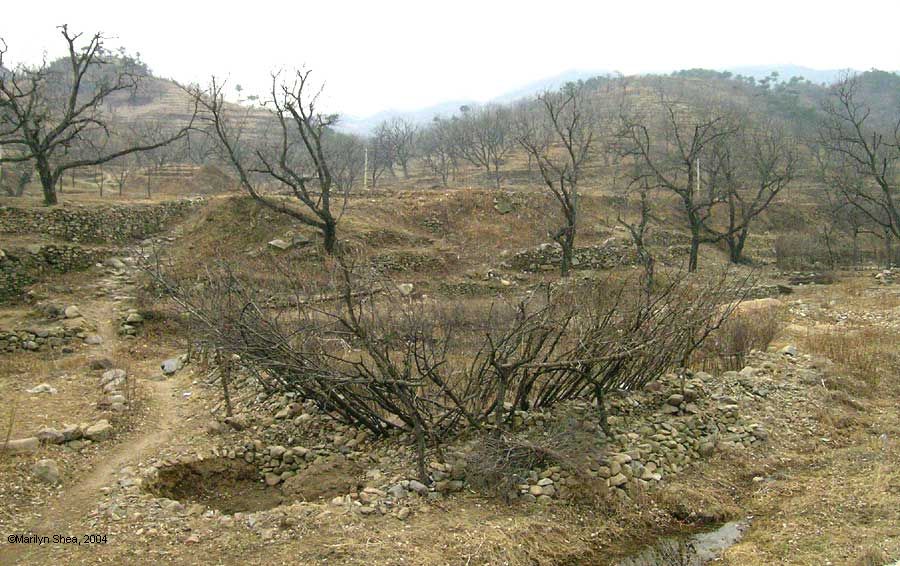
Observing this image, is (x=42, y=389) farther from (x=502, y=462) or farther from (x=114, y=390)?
(x=502, y=462)

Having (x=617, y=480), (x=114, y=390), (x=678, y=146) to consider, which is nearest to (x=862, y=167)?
(x=678, y=146)

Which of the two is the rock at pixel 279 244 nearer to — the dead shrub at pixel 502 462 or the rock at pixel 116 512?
the rock at pixel 116 512

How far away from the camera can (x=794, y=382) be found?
359 inches

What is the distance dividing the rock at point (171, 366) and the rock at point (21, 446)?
12.3 feet

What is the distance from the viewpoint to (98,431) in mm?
7285

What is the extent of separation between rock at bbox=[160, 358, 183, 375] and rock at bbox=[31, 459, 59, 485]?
13.8 ft

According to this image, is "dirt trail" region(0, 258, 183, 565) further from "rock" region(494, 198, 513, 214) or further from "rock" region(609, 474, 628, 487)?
"rock" region(494, 198, 513, 214)

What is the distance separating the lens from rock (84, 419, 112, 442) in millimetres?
7238

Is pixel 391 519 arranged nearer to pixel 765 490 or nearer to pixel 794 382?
pixel 765 490

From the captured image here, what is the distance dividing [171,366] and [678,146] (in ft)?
94.1

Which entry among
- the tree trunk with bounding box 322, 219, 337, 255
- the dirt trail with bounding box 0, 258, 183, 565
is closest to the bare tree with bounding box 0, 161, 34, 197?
the tree trunk with bounding box 322, 219, 337, 255

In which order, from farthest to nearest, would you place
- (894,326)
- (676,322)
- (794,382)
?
(894,326) < (794,382) < (676,322)

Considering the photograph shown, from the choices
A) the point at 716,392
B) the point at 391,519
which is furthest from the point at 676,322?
the point at 391,519

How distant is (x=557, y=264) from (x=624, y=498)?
15.5 meters
